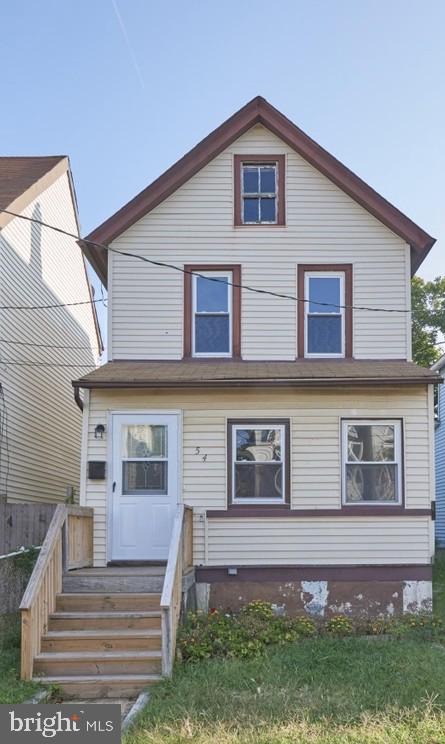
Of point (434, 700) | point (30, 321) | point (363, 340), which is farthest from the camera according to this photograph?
point (30, 321)

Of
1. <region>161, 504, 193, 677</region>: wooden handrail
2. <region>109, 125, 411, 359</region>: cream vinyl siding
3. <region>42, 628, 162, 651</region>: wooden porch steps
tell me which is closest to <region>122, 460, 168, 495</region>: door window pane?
<region>161, 504, 193, 677</region>: wooden handrail

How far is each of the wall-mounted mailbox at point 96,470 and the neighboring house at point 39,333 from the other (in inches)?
93.6

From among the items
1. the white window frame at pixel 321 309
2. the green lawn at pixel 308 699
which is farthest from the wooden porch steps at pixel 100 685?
the white window frame at pixel 321 309

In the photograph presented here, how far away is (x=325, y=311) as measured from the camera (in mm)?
11375

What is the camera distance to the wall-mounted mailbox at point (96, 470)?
1031 centimetres

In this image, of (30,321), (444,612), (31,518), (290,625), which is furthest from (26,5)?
(444,612)

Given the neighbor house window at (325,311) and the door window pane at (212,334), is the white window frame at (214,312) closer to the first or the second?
the door window pane at (212,334)

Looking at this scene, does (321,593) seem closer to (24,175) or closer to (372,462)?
(372,462)

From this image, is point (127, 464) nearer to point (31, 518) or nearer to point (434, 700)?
point (31, 518)

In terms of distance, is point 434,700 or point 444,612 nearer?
point 434,700

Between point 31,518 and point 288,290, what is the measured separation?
5.10m

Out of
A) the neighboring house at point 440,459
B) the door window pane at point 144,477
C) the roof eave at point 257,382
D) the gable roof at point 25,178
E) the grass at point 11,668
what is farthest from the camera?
the neighboring house at point 440,459

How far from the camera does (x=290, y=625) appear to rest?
30.3ft

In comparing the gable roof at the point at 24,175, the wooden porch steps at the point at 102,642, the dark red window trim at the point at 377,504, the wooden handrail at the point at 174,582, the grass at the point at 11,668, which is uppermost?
the gable roof at the point at 24,175
